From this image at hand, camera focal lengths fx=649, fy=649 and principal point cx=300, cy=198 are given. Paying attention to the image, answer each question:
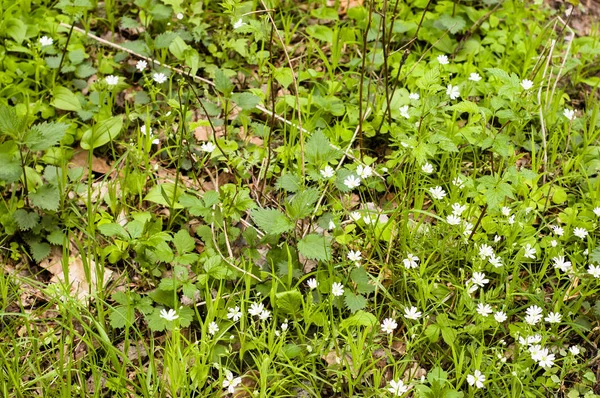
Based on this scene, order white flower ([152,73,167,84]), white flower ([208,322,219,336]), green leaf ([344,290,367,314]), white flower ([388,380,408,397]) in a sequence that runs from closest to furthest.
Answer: white flower ([388,380,408,397]) → white flower ([208,322,219,336]) → green leaf ([344,290,367,314]) → white flower ([152,73,167,84])

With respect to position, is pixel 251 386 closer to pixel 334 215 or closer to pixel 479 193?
pixel 334 215

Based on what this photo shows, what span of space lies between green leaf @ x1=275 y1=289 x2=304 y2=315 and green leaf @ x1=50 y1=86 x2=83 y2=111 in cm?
139

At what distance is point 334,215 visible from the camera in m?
2.51

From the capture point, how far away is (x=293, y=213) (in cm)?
238

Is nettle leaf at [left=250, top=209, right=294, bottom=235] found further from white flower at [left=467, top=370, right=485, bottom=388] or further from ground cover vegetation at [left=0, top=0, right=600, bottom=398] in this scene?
white flower at [left=467, top=370, right=485, bottom=388]

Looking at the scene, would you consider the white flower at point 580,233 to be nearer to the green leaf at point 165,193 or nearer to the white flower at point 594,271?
the white flower at point 594,271

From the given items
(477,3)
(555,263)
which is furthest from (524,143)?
(477,3)

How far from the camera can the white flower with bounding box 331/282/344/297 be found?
7.68ft

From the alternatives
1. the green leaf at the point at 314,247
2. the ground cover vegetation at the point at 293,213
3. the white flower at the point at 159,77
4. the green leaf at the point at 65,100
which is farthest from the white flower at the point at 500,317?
the green leaf at the point at 65,100

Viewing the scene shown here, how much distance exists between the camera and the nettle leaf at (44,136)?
2441 mm

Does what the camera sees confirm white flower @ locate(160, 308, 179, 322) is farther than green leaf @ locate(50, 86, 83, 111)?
No

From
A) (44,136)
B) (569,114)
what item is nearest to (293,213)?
(44,136)

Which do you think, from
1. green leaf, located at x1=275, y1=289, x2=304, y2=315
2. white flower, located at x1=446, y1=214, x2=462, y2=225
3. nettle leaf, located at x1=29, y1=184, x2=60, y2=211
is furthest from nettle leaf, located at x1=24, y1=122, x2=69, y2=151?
white flower, located at x1=446, y1=214, x2=462, y2=225

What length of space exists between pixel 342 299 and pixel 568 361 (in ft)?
2.74
